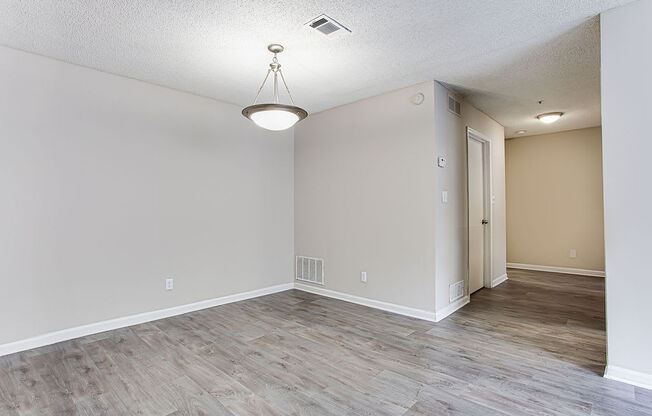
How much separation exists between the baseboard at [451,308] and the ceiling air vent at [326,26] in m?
2.84

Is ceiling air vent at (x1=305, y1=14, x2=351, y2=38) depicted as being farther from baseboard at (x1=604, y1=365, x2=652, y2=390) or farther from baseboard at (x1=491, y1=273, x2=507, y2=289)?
baseboard at (x1=491, y1=273, x2=507, y2=289)

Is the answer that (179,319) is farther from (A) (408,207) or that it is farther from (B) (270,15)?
(B) (270,15)

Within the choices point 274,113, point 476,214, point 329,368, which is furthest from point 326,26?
point 476,214

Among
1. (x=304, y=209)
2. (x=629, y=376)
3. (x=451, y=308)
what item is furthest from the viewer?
(x=304, y=209)

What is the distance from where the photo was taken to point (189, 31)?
2.54 metres

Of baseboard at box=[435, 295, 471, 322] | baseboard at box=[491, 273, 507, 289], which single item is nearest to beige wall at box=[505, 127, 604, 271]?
baseboard at box=[491, 273, 507, 289]

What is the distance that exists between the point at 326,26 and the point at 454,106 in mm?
2103

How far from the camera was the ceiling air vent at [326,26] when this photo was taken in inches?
93.8

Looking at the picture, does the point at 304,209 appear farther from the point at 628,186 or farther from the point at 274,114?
the point at 628,186

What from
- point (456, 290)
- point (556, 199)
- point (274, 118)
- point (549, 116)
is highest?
point (549, 116)

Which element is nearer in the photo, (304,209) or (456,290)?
(456,290)

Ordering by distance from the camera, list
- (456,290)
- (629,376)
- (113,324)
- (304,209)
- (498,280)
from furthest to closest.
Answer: (498,280) < (304,209) < (456,290) < (113,324) < (629,376)

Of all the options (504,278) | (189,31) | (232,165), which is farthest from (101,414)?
(504,278)

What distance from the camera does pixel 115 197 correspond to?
10.9 feet
